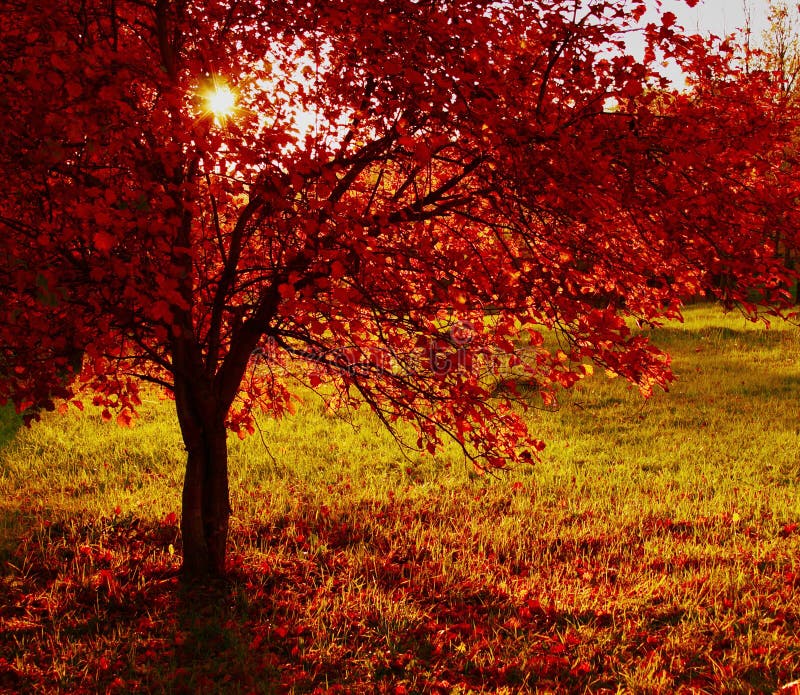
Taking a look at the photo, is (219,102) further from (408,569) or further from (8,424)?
(8,424)

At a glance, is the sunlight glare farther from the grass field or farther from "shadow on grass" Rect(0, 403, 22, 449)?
"shadow on grass" Rect(0, 403, 22, 449)

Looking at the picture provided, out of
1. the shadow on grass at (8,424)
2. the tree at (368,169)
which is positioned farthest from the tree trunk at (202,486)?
the shadow on grass at (8,424)

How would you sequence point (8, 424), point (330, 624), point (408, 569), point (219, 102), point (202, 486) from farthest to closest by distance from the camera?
point (8, 424), point (408, 569), point (202, 486), point (330, 624), point (219, 102)

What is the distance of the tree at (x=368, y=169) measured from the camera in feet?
13.8

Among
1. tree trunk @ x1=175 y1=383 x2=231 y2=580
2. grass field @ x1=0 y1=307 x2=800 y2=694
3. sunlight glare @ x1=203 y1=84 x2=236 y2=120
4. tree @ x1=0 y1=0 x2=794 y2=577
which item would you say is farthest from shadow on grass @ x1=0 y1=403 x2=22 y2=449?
sunlight glare @ x1=203 y1=84 x2=236 y2=120

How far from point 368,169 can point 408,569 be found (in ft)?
12.9

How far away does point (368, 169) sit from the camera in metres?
6.50

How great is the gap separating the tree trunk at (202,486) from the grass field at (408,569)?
0.34 meters

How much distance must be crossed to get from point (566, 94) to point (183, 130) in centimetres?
253

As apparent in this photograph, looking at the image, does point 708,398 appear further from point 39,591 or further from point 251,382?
point 39,591

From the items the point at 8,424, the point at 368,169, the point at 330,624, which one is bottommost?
the point at 330,624

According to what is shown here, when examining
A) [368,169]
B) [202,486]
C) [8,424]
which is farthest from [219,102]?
[8,424]

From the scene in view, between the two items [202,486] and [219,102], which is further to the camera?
[202,486]

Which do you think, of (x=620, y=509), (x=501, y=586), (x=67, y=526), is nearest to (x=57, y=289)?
(x=501, y=586)
